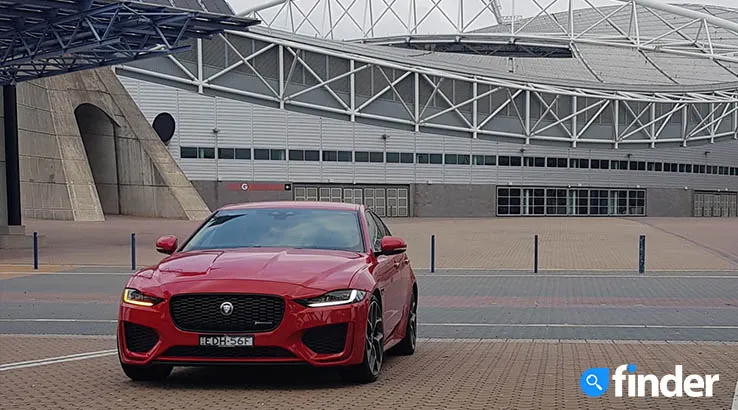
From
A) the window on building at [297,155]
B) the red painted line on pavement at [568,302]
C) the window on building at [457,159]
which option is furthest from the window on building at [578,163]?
the red painted line on pavement at [568,302]

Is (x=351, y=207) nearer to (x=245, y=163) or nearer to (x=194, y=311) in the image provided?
(x=194, y=311)

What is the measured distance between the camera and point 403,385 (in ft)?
25.5

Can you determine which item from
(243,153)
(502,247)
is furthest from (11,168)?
(243,153)

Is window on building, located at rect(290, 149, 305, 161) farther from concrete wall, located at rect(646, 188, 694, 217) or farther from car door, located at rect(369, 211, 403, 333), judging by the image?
car door, located at rect(369, 211, 403, 333)

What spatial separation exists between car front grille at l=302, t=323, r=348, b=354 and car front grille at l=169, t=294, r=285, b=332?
28cm

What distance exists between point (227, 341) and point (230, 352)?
3.7 inches

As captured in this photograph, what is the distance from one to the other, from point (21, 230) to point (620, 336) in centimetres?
2180

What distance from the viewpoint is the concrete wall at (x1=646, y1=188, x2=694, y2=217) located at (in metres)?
74.4

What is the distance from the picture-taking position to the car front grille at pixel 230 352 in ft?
23.3

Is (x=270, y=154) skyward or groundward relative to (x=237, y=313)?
skyward

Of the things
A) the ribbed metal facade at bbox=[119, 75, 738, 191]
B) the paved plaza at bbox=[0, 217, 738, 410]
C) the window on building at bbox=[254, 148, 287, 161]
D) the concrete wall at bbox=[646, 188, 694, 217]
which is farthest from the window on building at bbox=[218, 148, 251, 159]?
the paved plaza at bbox=[0, 217, 738, 410]

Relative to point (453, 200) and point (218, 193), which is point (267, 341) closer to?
point (218, 193)

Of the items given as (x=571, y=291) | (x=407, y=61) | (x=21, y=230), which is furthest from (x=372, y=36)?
(x=571, y=291)

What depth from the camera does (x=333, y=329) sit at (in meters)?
7.19
